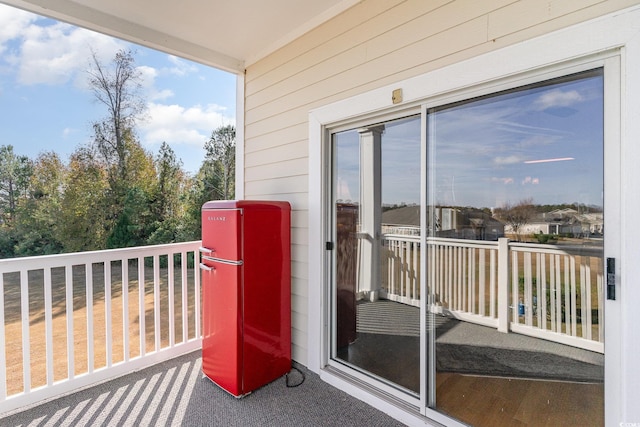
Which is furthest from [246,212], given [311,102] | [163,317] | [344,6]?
[163,317]

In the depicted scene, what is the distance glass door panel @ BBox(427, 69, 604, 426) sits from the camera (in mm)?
1494

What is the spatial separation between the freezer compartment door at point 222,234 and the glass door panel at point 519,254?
137 centimetres

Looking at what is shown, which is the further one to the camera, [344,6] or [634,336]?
[344,6]

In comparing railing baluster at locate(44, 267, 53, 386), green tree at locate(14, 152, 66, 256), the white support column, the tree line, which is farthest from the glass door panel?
green tree at locate(14, 152, 66, 256)

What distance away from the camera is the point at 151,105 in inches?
274

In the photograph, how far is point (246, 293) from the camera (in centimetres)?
242

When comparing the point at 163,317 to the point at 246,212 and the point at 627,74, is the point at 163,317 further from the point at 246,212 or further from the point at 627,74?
the point at 627,74

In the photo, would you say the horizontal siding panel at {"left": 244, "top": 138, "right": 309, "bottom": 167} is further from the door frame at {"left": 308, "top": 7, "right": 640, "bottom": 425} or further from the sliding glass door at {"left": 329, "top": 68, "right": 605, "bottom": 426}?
the door frame at {"left": 308, "top": 7, "right": 640, "bottom": 425}

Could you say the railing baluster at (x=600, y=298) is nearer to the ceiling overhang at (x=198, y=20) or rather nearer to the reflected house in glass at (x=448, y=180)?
the reflected house in glass at (x=448, y=180)

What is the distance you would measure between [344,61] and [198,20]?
134 centimetres

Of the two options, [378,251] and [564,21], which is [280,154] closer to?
[378,251]

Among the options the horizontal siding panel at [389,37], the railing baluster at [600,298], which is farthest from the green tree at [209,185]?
the railing baluster at [600,298]

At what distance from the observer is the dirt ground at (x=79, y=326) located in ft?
10.0

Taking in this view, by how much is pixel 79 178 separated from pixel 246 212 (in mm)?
5531
